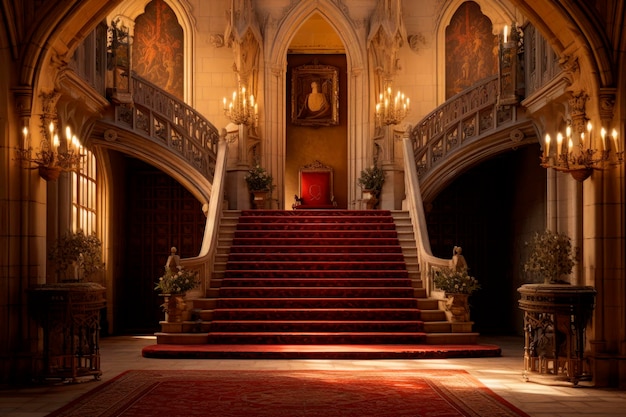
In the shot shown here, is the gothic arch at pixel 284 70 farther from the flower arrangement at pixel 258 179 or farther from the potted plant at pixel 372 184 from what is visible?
the flower arrangement at pixel 258 179

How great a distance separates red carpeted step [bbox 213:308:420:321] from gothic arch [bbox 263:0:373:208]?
6.60m

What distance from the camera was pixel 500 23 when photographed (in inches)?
725

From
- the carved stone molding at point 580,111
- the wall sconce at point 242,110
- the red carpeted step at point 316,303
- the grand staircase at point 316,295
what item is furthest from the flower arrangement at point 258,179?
the carved stone molding at point 580,111

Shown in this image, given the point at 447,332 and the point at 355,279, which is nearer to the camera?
the point at 447,332

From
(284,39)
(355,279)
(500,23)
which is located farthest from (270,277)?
(500,23)

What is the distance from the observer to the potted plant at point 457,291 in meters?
12.0

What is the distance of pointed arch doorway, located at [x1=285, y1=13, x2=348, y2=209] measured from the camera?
21031mm

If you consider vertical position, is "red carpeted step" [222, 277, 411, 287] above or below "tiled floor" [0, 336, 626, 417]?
above

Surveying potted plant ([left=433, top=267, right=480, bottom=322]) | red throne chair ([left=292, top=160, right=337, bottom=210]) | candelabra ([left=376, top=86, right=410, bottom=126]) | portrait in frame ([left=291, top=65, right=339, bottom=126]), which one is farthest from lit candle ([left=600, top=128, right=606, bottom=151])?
portrait in frame ([left=291, top=65, right=339, bottom=126])

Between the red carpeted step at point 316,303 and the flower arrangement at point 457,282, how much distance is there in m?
0.69

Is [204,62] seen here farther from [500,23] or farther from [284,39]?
[500,23]

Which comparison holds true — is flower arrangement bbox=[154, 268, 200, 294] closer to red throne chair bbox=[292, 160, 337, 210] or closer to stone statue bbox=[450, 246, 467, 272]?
stone statue bbox=[450, 246, 467, 272]

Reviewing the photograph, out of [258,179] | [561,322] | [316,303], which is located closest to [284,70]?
[258,179]

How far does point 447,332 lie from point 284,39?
9.09m
